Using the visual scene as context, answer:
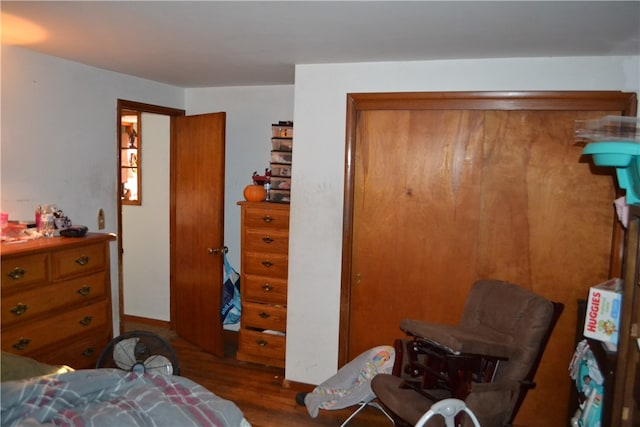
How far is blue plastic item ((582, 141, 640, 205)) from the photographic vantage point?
216cm

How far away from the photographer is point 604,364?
221 cm

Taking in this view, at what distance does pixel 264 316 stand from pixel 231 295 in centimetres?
59

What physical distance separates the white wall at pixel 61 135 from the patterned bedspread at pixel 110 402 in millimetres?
1855

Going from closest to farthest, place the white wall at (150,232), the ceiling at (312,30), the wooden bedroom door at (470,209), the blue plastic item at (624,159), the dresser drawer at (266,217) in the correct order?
the ceiling at (312,30), the blue plastic item at (624,159), the wooden bedroom door at (470,209), the dresser drawer at (266,217), the white wall at (150,232)

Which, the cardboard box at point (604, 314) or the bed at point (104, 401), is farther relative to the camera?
the cardboard box at point (604, 314)

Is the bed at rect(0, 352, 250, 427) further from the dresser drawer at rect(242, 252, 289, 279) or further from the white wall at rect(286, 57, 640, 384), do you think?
the dresser drawer at rect(242, 252, 289, 279)

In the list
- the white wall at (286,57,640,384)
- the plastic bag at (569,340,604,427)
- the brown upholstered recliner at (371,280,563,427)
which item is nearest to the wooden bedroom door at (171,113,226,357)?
the white wall at (286,57,640,384)

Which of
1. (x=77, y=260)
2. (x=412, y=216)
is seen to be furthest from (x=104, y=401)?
(x=412, y=216)

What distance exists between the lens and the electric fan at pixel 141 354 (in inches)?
87.3

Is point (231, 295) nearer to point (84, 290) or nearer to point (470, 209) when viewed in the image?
point (84, 290)

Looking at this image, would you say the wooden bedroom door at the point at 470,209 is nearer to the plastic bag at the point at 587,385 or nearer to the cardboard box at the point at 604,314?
the plastic bag at the point at 587,385

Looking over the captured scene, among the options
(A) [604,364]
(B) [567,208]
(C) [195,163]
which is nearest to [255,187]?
(C) [195,163]

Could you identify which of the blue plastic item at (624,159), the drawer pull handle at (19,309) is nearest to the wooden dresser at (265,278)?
the drawer pull handle at (19,309)

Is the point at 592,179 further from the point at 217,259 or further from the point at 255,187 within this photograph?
the point at 217,259
